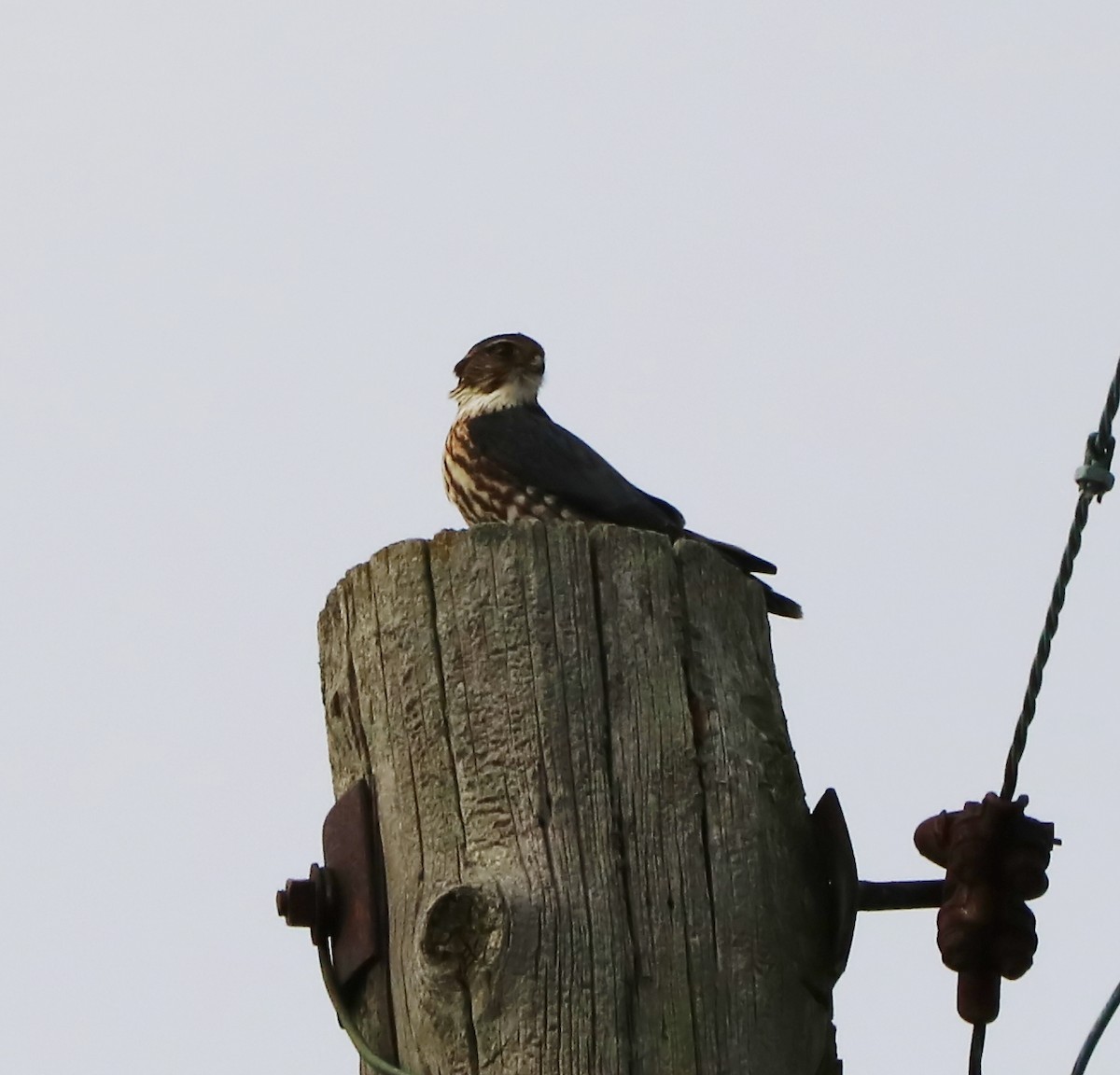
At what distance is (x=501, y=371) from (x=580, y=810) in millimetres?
4410

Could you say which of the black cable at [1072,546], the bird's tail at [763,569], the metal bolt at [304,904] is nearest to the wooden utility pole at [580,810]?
the metal bolt at [304,904]

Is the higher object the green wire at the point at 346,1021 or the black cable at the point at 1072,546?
the black cable at the point at 1072,546

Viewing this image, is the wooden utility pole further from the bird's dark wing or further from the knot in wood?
the bird's dark wing

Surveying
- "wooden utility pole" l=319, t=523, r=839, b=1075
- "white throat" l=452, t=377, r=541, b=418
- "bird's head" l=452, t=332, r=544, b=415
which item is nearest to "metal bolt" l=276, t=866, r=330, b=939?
"wooden utility pole" l=319, t=523, r=839, b=1075

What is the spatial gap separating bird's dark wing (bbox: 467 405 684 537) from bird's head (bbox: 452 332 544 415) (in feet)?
1.29

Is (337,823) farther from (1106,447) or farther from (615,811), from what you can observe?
(1106,447)

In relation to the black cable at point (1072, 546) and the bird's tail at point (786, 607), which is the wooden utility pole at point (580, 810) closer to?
the black cable at point (1072, 546)

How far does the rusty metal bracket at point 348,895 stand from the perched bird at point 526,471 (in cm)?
214

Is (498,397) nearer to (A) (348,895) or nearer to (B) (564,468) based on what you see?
(B) (564,468)

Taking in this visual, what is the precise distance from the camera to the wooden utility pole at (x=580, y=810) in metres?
2.50

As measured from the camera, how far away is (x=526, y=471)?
5.78 meters

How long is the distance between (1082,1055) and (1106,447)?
40.3 inches

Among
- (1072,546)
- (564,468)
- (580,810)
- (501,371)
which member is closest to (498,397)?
(501,371)

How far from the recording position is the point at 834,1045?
2.71 metres
